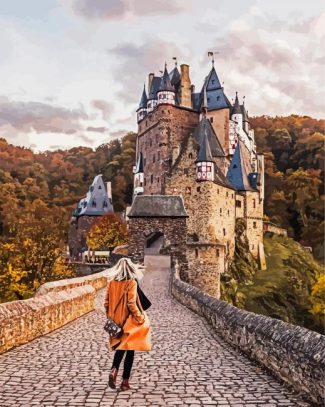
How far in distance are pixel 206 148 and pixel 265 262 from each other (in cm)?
1574

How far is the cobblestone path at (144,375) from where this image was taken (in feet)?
19.0

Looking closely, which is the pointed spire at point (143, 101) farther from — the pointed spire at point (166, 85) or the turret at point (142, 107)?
the pointed spire at point (166, 85)

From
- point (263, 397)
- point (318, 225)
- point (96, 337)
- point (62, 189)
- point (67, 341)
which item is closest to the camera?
point (263, 397)

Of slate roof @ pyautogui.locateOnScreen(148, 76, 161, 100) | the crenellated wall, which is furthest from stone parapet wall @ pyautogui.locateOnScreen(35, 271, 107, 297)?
slate roof @ pyautogui.locateOnScreen(148, 76, 161, 100)

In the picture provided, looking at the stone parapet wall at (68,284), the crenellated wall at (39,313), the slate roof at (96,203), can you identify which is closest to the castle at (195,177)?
the slate roof at (96,203)

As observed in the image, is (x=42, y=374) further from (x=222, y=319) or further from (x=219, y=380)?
(x=222, y=319)

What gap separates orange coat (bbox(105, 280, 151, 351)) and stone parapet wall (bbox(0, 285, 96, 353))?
262 centimetres

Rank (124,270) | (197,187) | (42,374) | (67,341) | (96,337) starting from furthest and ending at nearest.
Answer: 1. (197,187)
2. (96,337)
3. (67,341)
4. (42,374)
5. (124,270)

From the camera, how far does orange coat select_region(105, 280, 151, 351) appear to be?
628cm

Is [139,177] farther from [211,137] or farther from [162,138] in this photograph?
[211,137]

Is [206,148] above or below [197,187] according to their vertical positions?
above

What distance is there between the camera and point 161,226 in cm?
3594

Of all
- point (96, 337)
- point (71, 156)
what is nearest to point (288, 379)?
point (96, 337)

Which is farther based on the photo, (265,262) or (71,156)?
(71,156)
